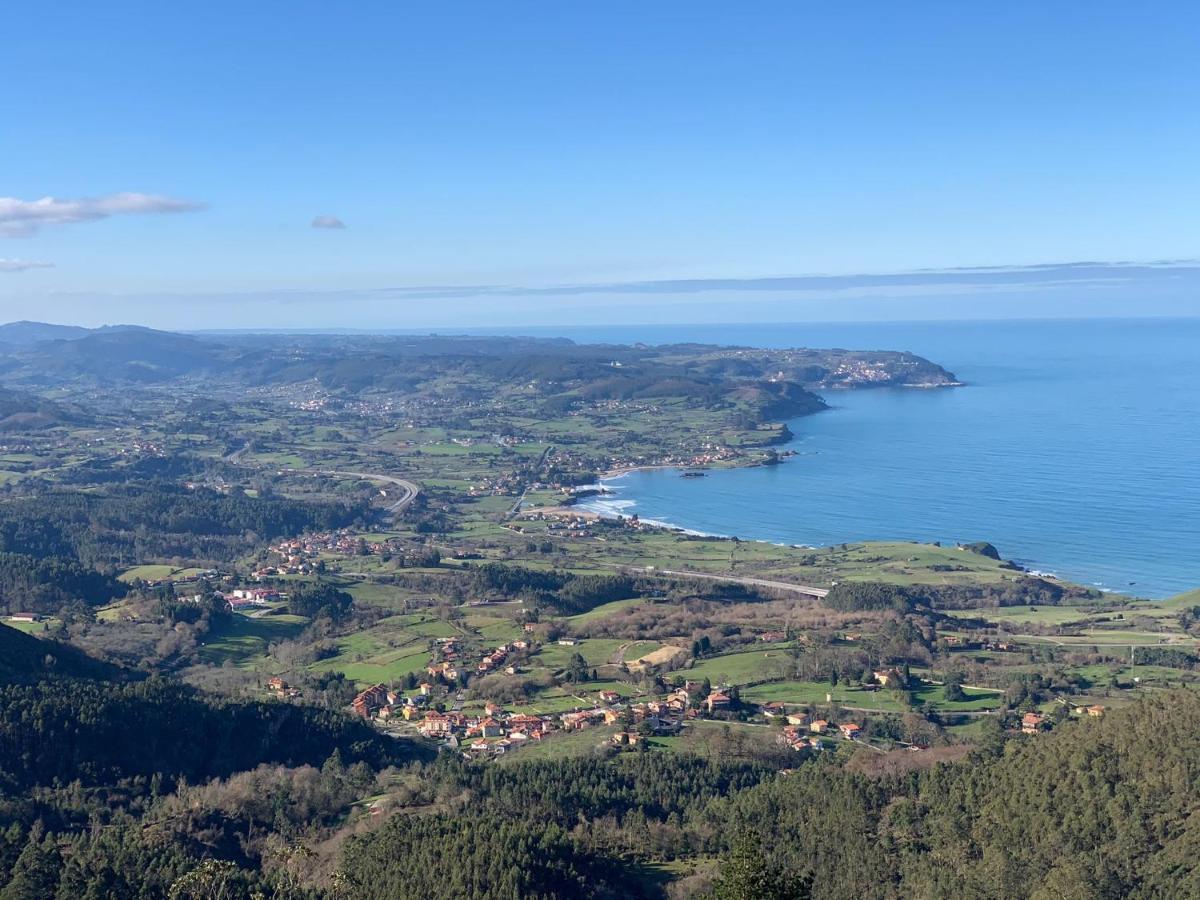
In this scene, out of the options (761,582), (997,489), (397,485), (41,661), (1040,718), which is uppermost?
(41,661)

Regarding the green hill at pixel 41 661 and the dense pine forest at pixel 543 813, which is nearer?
the dense pine forest at pixel 543 813

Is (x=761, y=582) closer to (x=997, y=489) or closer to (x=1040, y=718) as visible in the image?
(x=1040, y=718)

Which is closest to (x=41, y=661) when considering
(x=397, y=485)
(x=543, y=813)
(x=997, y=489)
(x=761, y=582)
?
(x=543, y=813)

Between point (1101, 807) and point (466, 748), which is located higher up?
point (1101, 807)

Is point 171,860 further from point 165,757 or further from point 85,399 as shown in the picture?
point 85,399

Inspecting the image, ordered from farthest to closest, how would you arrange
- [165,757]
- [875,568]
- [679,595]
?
[875,568] → [679,595] → [165,757]

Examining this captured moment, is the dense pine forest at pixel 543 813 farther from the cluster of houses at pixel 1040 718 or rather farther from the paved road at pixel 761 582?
the paved road at pixel 761 582

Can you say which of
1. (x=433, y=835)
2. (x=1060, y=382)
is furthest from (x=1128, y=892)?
(x=1060, y=382)

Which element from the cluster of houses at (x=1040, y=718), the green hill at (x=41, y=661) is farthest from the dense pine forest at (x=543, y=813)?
the cluster of houses at (x=1040, y=718)

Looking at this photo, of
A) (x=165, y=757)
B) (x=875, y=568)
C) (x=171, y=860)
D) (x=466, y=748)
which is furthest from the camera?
(x=875, y=568)
